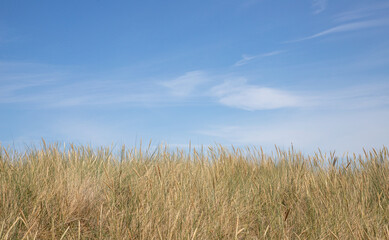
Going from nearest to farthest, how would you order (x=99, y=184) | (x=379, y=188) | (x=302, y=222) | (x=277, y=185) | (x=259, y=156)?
(x=302, y=222)
(x=99, y=184)
(x=277, y=185)
(x=379, y=188)
(x=259, y=156)

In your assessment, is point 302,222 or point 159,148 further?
point 159,148

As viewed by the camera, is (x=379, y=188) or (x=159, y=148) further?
(x=159, y=148)

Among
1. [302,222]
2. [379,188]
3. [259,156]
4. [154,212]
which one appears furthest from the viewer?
[259,156]

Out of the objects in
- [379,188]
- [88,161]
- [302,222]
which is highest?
[88,161]

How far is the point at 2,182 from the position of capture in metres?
3.24

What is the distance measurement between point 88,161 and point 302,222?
2941 mm

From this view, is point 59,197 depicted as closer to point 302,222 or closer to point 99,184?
point 99,184

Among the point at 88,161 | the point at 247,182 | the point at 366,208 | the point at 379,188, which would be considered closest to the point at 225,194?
the point at 247,182

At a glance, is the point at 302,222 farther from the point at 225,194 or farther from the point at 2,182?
the point at 2,182

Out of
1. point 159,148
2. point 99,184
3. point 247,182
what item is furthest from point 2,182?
point 247,182

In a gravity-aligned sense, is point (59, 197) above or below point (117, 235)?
above

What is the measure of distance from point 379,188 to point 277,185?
1.60 meters

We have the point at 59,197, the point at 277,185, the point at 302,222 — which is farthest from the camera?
the point at 277,185

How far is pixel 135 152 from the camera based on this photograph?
4.84 metres
